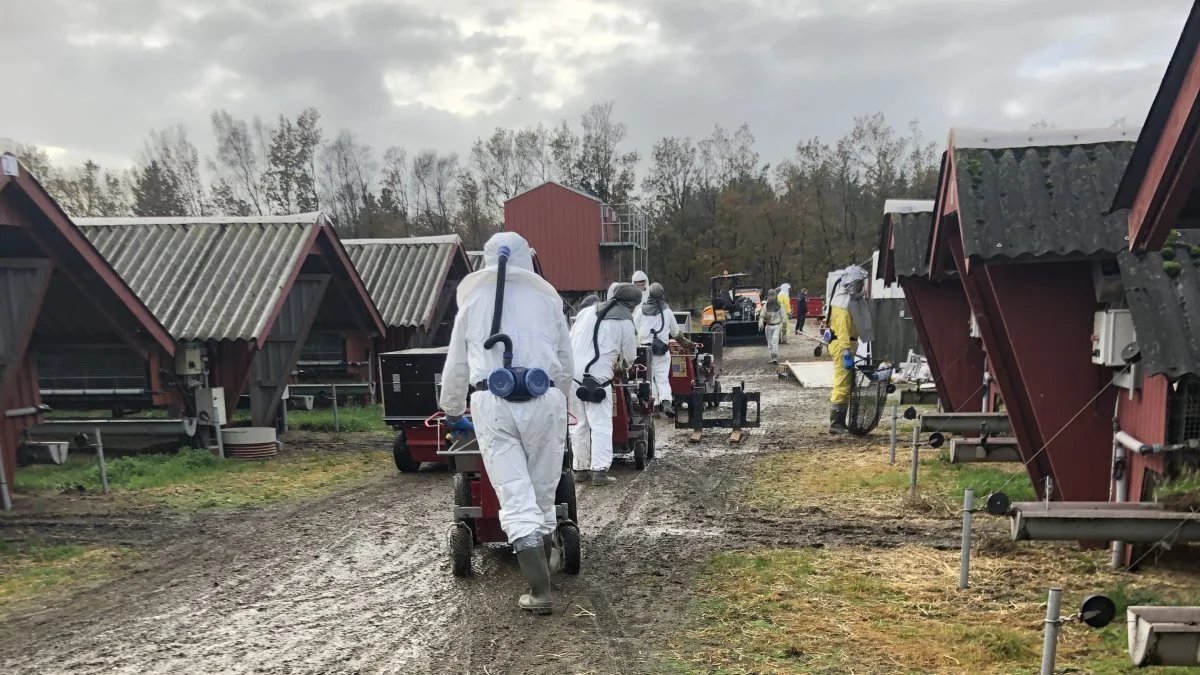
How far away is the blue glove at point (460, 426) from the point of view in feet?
17.5

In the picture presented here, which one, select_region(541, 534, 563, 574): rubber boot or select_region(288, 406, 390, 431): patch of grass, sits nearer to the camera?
select_region(541, 534, 563, 574): rubber boot

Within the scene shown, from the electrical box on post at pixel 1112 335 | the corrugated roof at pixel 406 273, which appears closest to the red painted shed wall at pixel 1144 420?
the electrical box on post at pixel 1112 335

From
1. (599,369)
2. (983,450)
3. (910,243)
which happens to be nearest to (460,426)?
(599,369)

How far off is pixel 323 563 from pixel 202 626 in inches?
52.7

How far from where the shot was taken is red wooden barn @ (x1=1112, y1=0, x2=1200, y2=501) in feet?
9.83

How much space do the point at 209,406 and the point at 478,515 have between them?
697 centimetres

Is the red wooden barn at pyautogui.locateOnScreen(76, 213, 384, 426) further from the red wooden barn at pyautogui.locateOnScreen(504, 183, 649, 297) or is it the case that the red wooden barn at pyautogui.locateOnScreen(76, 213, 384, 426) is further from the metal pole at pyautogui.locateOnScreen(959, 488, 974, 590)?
the red wooden barn at pyautogui.locateOnScreen(504, 183, 649, 297)

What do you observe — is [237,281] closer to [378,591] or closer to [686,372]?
[686,372]

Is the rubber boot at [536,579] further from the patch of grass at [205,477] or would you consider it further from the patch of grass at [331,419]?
the patch of grass at [331,419]

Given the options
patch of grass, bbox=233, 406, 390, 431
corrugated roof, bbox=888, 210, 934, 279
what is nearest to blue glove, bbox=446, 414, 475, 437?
corrugated roof, bbox=888, 210, 934, 279

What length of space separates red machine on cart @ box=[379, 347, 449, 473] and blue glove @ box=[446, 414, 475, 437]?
11.2 ft

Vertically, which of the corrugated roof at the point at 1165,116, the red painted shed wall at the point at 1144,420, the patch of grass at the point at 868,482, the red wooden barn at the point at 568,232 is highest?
the red wooden barn at the point at 568,232

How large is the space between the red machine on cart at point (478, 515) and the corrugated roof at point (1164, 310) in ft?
11.9

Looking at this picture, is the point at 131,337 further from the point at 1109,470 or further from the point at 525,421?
the point at 1109,470
